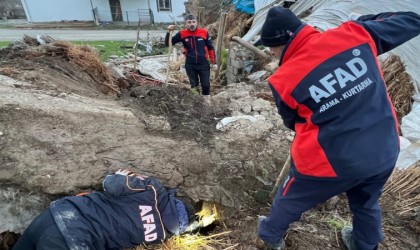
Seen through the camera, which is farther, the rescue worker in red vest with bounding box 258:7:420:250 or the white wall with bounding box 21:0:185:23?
the white wall with bounding box 21:0:185:23

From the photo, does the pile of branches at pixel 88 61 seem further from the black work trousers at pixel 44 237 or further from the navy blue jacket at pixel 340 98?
the navy blue jacket at pixel 340 98

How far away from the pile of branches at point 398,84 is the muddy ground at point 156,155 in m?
2.27

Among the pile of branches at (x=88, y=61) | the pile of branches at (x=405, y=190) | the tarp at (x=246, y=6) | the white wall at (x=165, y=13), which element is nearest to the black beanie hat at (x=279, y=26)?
the pile of branches at (x=405, y=190)

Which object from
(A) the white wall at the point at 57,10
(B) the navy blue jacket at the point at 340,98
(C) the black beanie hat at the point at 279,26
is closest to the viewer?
(B) the navy blue jacket at the point at 340,98

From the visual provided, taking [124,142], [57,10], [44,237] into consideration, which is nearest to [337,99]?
[44,237]

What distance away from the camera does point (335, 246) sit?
8.34ft

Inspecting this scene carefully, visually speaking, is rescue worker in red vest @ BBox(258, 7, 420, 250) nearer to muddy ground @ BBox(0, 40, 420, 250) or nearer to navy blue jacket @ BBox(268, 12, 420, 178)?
navy blue jacket @ BBox(268, 12, 420, 178)

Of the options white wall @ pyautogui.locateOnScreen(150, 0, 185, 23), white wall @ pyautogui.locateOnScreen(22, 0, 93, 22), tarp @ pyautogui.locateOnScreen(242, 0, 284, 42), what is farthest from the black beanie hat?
white wall @ pyautogui.locateOnScreen(22, 0, 93, 22)

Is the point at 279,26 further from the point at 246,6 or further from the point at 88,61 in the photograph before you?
the point at 246,6

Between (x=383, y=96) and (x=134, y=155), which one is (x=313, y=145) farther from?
(x=134, y=155)

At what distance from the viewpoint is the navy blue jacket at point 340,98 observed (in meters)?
1.74

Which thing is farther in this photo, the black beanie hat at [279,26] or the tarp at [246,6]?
the tarp at [246,6]

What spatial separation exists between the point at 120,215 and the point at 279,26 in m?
1.71

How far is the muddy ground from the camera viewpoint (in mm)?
2648
